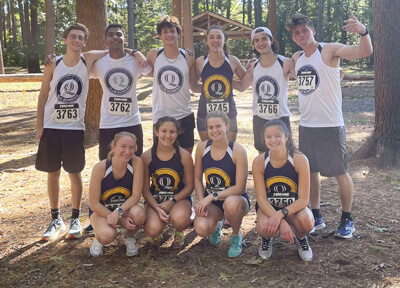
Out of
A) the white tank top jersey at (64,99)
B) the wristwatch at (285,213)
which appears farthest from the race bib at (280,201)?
the white tank top jersey at (64,99)

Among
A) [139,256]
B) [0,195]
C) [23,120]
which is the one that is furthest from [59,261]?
[23,120]

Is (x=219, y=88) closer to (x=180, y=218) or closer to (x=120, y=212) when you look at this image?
(x=180, y=218)

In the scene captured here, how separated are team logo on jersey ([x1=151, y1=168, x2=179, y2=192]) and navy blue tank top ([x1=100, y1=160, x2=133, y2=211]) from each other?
0.25 meters

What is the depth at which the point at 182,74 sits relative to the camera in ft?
14.6

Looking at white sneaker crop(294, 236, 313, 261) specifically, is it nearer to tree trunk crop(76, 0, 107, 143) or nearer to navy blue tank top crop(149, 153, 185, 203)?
navy blue tank top crop(149, 153, 185, 203)

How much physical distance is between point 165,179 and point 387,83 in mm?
3913

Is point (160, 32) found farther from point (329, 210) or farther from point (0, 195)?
point (0, 195)

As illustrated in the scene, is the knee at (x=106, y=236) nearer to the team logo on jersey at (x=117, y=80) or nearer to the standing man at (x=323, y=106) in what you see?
the team logo on jersey at (x=117, y=80)

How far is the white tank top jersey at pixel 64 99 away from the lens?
417 centimetres

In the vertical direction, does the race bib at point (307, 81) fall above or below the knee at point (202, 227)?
above

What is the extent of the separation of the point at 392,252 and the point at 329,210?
119 centimetres

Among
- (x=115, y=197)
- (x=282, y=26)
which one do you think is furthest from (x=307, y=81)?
Result: (x=282, y=26)

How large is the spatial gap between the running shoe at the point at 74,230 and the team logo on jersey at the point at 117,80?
138 cm

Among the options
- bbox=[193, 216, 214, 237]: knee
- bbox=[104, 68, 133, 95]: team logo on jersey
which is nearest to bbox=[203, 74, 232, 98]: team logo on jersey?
bbox=[104, 68, 133, 95]: team logo on jersey
